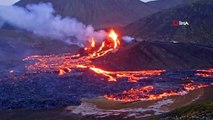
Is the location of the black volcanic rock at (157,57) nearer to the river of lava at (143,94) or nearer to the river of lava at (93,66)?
the river of lava at (93,66)

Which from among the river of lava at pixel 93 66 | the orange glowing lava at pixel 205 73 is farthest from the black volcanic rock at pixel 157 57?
the orange glowing lava at pixel 205 73

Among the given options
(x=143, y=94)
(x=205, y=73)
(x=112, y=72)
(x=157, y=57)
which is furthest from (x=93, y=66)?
(x=143, y=94)

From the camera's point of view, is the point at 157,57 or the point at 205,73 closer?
the point at 205,73

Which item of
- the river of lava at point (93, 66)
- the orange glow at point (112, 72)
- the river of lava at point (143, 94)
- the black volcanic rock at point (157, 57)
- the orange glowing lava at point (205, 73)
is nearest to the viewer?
the river of lava at point (143, 94)

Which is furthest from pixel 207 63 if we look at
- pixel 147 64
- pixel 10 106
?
pixel 10 106

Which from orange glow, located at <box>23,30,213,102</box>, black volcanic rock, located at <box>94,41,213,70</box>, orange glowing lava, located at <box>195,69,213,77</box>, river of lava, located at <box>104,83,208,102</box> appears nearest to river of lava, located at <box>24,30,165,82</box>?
orange glow, located at <box>23,30,213,102</box>

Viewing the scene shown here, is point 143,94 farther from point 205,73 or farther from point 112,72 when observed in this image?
point 112,72
